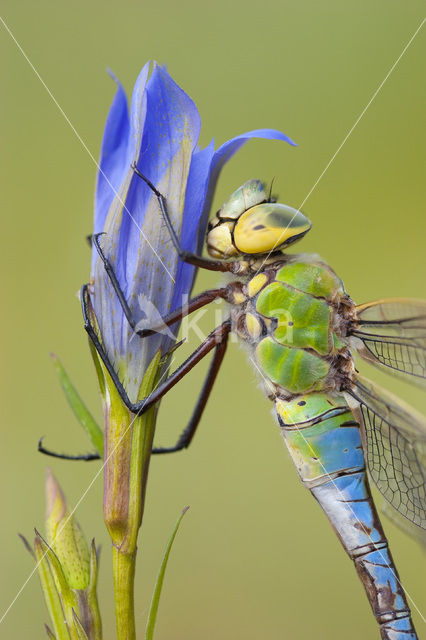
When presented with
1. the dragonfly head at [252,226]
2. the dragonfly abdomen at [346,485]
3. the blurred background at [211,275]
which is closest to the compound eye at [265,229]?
the dragonfly head at [252,226]

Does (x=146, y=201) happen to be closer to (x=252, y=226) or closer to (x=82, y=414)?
(x=252, y=226)

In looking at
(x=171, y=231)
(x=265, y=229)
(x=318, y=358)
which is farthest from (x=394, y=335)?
(x=171, y=231)

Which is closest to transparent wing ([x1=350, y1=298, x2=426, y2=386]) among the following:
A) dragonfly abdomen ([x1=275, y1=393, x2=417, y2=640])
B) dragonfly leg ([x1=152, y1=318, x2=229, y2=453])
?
dragonfly abdomen ([x1=275, y1=393, x2=417, y2=640])

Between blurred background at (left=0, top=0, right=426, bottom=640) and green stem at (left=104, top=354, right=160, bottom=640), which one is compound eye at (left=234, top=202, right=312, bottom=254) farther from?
blurred background at (left=0, top=0, right=426, bottom=640)

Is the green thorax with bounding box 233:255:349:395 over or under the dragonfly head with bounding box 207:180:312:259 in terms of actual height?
under

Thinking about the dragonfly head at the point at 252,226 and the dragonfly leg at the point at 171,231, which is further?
the dragonfly head at the point at 252,226

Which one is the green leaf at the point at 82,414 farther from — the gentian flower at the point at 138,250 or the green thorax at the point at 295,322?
the green thorax at the point at 295,322
